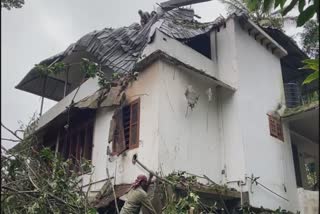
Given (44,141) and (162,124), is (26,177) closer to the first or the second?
(162,124)

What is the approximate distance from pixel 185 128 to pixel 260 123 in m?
2.40

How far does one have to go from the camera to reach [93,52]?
11.3 meters

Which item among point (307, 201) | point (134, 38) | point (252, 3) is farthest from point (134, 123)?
point (252, 3)

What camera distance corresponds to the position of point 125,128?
33.1 feet

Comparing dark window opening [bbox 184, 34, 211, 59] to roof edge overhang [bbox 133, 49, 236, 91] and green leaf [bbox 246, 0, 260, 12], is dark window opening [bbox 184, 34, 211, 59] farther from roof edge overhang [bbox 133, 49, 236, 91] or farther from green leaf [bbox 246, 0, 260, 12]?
green leaf [bbox 246, 0, 260, 12]

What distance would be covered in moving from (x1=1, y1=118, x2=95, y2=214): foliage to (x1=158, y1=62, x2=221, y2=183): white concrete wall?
266cm

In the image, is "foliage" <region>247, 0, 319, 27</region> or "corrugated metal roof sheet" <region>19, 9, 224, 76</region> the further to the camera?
"corrugated metal roof sheet" <region>19, 9, 224, 76</region>

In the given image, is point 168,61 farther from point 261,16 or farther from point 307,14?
point 307,14

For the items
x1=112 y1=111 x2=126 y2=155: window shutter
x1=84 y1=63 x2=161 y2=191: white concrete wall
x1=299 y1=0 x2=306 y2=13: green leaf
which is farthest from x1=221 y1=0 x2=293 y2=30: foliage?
x1=299 y1=0 x2=306 y2=13: green leaf

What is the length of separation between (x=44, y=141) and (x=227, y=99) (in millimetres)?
6476

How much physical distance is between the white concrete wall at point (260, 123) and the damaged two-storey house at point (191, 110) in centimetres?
3

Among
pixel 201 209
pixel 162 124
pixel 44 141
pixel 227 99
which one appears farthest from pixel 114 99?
pixel 44 141

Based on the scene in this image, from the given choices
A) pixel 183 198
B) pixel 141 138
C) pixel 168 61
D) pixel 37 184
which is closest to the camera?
pixel 37 184

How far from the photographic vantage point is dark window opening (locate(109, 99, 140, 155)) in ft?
31.8
